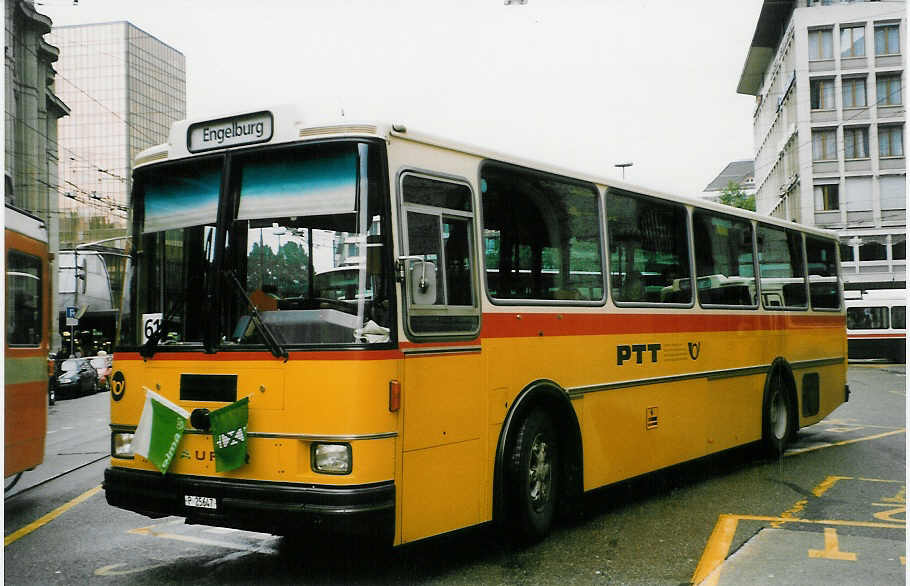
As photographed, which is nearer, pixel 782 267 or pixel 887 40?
pixel 782 267

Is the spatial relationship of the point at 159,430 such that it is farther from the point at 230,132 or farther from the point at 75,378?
the point at 75,378

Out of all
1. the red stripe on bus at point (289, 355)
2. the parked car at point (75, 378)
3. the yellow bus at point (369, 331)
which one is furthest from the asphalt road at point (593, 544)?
the parked car at point (75, 378)

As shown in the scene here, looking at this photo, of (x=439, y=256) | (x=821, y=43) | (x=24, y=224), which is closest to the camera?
(x=439, y=256)

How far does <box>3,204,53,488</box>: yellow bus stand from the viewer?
845cm

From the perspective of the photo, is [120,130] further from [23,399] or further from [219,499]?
[219,499]

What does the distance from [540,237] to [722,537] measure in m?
2.71

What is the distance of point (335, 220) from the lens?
5605 millimetres

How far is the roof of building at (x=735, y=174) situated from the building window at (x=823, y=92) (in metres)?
78.5

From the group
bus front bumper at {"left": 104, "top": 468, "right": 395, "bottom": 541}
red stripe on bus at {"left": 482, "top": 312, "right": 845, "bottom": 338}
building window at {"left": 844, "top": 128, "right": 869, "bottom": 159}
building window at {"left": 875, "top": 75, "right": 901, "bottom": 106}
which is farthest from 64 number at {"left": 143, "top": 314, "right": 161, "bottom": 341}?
building window at {"left": 844, "top": 128, "right": 869, "bottom": 159}

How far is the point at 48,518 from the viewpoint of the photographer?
8203 mm

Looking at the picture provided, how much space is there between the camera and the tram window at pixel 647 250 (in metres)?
8.23

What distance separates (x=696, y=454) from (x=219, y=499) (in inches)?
215

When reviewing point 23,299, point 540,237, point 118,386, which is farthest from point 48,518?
point 540,237

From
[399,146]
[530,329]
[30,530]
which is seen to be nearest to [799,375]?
Result: [530,329]
